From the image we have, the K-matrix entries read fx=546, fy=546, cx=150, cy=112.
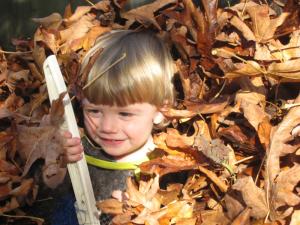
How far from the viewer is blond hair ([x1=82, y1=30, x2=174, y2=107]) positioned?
6.22ft

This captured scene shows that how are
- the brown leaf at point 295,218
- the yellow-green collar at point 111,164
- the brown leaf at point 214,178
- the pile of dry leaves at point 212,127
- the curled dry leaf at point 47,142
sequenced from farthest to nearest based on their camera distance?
1. the yellow-green collar at point 111,164
2. the curled dry leaf at point 47,142
3. the brown leaf at point 214,178
4. the pile of dry leaves at point 212,127
5. the brown leaf at point 295,218

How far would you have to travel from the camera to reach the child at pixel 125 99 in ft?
6.24

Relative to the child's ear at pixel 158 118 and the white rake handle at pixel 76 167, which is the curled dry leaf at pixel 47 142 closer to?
the white rake handle at pixel 76 167

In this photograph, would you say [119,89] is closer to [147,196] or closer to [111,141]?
[111,141]

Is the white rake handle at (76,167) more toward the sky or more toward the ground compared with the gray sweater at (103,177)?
more toward the sky

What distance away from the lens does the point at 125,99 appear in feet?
6.21

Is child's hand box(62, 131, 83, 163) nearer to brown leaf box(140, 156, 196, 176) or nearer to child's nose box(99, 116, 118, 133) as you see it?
child's nose box(99, 116, 118, 133)

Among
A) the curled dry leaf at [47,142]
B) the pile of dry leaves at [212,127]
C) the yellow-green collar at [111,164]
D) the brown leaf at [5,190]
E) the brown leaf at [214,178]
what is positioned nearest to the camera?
the pile of dry leaves at [212,127]

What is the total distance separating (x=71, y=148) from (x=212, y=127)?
1.53 ft

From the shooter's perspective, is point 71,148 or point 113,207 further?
point 71,148

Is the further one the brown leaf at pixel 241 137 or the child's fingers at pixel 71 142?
the child's fingers at pixel 71 142

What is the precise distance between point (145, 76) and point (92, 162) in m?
0.39

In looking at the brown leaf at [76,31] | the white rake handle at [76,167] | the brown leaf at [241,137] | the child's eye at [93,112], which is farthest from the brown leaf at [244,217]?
the brown leaf at [76,31]

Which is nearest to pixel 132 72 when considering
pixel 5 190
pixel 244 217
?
pixel 5 190
